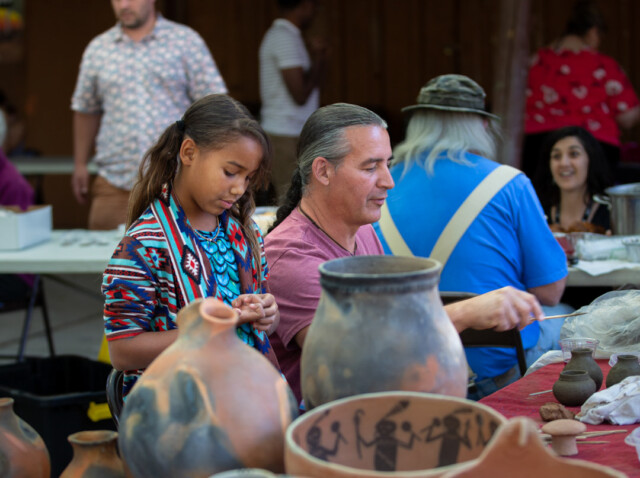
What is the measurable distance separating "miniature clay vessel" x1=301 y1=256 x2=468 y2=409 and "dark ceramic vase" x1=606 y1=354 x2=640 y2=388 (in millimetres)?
758

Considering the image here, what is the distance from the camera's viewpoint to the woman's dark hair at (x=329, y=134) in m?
2.38

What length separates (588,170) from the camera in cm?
449

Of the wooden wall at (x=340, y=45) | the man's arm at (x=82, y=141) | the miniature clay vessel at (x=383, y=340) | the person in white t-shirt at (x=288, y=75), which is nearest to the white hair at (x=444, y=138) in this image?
the miniature clay vessel at (x=383, y=340)

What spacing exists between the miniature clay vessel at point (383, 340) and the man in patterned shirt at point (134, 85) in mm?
3336

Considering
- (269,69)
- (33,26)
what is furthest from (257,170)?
(33,26)

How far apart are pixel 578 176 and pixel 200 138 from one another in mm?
3003

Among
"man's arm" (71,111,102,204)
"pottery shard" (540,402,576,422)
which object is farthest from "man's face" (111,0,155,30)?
"pottery shard" (540,402,576,422)

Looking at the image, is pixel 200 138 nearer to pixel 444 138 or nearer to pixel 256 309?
pixel 256 309

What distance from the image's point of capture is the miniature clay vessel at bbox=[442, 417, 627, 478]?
1.04m

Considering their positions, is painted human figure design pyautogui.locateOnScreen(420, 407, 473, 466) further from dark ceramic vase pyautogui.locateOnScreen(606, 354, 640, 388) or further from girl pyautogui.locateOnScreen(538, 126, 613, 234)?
girl pyautogui.locateOnScreen(538, 126, 613, 234)

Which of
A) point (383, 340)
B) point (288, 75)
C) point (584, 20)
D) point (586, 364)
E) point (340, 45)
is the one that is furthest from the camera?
point (340, 45)

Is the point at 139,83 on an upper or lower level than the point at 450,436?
upper

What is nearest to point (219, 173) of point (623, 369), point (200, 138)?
point (200, 138)

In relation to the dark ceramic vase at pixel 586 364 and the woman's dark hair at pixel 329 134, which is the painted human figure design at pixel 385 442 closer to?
the dark ceramic vase at pixel 586 364
